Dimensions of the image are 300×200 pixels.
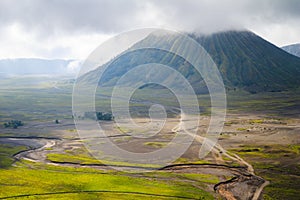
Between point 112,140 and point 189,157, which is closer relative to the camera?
point 189,157

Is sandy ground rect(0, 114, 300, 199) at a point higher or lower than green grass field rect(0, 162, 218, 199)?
higher

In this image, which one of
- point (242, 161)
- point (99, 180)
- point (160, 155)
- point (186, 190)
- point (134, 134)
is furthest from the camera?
point (134, 134)

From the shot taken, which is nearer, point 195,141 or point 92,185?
point 92,185

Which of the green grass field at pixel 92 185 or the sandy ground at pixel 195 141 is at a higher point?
the sandy ground at pixel 195 141

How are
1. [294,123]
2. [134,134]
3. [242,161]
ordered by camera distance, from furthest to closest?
1. [294,123]
2. [134,134]
3. [242,161]

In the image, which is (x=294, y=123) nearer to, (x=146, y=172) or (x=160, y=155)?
(x=160, y=155)

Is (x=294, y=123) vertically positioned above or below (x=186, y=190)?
above

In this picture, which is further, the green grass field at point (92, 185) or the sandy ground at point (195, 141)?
the sandy ground at point (195, 141)

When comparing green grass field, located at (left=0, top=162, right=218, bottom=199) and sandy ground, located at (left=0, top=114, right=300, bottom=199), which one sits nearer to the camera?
green grass field, located at (left=0, top=162, right=218, bottom=199)

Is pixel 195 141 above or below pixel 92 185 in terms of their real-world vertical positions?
above

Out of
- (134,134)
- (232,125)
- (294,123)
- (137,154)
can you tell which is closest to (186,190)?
(137,154)
